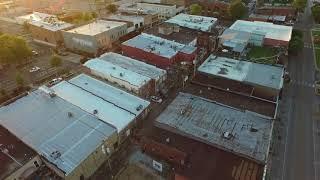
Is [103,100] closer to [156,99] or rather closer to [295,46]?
[156,99]

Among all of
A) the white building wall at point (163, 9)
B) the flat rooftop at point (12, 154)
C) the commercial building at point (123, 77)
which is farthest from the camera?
the white building wall at point (163, 9)

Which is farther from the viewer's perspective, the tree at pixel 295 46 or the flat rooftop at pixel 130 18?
the flat rooftop at pixel 130 18

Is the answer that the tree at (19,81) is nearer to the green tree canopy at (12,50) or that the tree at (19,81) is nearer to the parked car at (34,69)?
the parked car at (34,69)

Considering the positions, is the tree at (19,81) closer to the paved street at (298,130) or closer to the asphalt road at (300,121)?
the paved street at (298,130)

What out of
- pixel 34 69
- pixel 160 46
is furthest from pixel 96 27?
pixel 160 46

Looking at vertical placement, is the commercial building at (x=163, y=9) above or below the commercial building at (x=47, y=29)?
above

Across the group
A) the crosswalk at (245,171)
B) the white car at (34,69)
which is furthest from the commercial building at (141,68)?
the crosswalk at (245,171)

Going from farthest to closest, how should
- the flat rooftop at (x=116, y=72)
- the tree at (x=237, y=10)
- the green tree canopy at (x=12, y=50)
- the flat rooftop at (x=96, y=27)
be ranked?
1. the tree at (x=237, y=10)
2. the flat rooftop at (x=96, y=27)
3. the green tree canopy at (x=12, y=50)
4. the flat rooftop at (x=116, y=72)

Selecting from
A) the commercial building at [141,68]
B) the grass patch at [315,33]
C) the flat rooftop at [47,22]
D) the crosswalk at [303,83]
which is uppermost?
→ the flat rooftop at [47,22]
